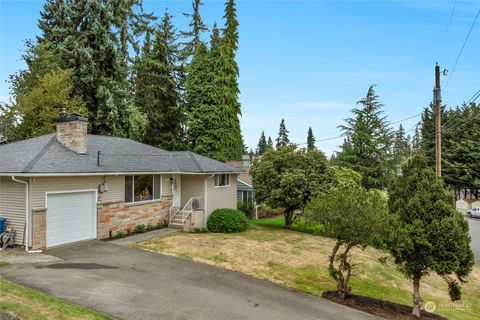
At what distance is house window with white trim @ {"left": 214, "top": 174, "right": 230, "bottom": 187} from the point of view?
62.0 ft

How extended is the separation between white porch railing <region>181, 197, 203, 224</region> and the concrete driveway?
19.4 feet

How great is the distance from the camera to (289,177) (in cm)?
1923

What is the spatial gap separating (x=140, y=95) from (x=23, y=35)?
10009 millimetres

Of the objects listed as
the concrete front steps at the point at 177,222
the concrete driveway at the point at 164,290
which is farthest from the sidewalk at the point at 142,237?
the concrete driveway at the point at 164,290

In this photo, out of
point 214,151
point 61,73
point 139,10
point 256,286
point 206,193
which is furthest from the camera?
point 139,10

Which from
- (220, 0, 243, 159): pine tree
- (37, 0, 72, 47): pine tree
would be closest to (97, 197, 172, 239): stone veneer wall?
(220, 0, 243, 159): pine tree

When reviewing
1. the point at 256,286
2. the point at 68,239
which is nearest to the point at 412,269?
the point at 256,286

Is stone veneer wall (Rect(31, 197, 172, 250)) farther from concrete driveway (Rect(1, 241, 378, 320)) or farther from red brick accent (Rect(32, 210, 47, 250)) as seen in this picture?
concrete driveway (Rect(1, 241, 378, 320))

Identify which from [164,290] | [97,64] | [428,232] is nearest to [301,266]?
[428,232]

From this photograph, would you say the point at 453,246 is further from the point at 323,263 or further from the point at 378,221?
the point at 323,263

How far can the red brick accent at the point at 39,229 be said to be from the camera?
35.6 ft

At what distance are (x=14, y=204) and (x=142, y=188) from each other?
5535 millimetres

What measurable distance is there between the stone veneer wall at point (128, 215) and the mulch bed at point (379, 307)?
354 inches

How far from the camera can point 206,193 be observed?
58.4 feet
